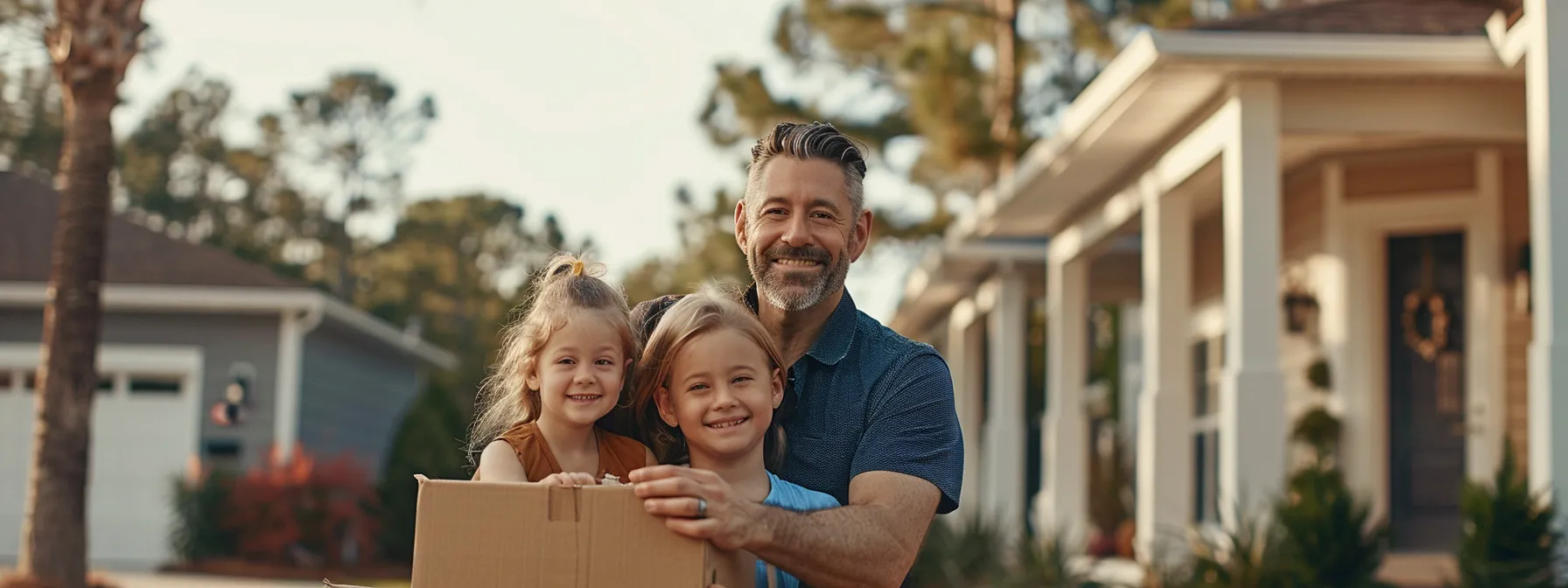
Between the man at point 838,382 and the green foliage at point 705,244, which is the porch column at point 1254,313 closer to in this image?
the man at point 838,382

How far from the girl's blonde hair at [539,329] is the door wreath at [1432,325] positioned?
28.9 ft

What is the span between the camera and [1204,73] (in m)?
9.00

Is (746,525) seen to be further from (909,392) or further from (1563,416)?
(1563,416)

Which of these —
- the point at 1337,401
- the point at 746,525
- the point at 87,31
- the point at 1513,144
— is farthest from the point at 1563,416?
the point at 87,31

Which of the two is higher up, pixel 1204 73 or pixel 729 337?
pixel 1204 73

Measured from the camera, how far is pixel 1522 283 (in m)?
10.5

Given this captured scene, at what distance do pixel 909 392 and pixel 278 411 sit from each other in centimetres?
1842

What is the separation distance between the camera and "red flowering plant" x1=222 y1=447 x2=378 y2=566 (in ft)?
63.0

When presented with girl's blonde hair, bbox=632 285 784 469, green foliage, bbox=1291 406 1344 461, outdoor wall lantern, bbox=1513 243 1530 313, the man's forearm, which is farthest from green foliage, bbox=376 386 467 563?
the man's forearm

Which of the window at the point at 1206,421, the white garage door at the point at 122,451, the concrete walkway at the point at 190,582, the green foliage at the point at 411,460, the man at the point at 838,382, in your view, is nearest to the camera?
the man at the point at 838,382

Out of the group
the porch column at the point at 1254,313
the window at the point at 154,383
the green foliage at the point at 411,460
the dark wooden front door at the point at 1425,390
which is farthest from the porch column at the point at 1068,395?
the window at the point at 154,383

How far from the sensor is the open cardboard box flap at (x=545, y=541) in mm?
2689

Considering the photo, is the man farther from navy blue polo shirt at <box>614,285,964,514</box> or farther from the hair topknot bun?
the hair topknot bun

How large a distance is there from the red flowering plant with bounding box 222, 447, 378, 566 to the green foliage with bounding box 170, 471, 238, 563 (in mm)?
117
